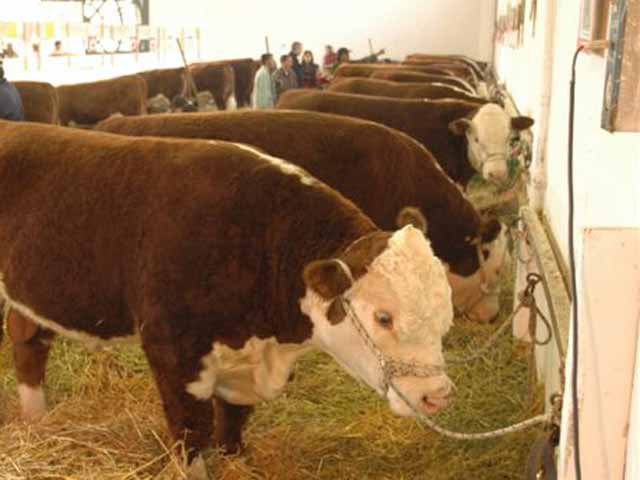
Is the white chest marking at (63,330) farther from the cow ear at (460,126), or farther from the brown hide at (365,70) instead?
the brown hide at (365,70)

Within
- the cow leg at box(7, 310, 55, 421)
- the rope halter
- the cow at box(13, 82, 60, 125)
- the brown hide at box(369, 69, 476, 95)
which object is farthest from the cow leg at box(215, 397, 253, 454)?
the brown hide at box(369, 69, 476, 95)

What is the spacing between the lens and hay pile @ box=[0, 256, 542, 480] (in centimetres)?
305

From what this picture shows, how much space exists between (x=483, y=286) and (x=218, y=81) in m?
12.1

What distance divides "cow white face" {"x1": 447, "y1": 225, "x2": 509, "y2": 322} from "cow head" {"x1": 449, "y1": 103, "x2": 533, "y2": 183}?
5.66 feet

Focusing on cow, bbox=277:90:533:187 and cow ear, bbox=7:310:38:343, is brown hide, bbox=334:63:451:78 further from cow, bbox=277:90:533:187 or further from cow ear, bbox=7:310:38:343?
cow ear, bbox=7:310:38:343

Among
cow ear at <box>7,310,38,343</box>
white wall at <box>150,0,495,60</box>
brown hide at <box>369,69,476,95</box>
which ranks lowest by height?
cow ear at <box>7,310,38,343</box>

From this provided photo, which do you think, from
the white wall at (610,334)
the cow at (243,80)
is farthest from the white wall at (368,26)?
the white wall at (610,334)

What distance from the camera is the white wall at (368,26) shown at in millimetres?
22469

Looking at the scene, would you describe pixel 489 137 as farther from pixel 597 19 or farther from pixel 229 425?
pixel 597 19

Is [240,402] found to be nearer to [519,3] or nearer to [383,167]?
[383,167]

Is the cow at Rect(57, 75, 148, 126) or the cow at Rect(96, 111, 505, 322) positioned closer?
the cow at Rect(96, 111, 505, 322)

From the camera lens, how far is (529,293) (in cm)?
310

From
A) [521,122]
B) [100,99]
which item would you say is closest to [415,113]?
[521,122]

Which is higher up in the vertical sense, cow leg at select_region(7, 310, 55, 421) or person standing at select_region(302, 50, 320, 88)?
person standing at select_region(302, 50, 320, 88)
